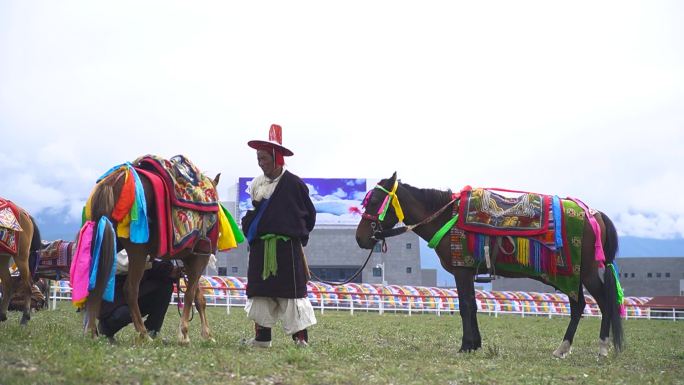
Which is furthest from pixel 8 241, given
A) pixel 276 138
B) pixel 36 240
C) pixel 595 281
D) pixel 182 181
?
pixel 595 281

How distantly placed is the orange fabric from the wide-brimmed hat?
66.8 inches

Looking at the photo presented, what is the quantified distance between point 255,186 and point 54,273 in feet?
27.1

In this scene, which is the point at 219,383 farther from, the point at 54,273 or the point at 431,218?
the point at 54,273

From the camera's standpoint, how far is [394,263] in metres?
64.9

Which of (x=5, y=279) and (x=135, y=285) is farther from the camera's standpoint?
(x=5, y=279)

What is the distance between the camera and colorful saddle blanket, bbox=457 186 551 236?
10.8 metres

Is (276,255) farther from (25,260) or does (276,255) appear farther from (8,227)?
(25,260)

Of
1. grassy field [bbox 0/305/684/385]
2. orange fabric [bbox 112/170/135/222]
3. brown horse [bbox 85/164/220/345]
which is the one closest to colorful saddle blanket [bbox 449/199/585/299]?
grassy field [bbox 0/305/684/385]

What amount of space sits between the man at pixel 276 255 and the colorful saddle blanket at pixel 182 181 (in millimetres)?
581

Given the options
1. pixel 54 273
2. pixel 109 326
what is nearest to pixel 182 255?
pixel 109 326

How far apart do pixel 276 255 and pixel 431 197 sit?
8.63 ft

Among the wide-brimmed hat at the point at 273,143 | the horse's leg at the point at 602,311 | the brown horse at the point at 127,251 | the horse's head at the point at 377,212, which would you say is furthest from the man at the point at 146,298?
the horse's leg at the point at 602,311

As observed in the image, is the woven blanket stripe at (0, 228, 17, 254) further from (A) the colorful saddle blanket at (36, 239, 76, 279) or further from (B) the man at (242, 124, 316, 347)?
(B) the man at (242, 124, 316, 347)

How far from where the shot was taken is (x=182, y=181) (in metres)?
9.77
